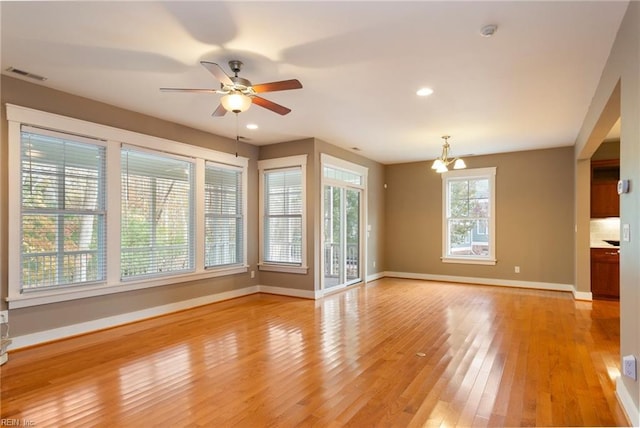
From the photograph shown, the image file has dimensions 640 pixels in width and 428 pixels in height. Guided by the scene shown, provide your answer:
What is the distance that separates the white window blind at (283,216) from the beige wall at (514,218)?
3187 mm

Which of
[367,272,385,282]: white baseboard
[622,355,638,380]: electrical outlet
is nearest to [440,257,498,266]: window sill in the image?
[367,272,385,282]: white baseboard

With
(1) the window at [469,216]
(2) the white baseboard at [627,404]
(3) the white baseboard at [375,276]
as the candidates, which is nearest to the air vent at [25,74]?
(2) the white baseboard at [627,404]

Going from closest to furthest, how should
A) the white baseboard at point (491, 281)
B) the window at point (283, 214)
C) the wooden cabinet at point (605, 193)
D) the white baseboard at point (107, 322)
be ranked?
the white baseboard at point (107, 322) < the wooden cabinet at point (605, 193) < the window at point (283, 214) < the white baseboard at point (491, 281)

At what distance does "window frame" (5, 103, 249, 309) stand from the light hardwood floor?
20.0 inches

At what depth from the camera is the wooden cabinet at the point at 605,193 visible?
5.90 meters

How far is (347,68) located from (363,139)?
111 inches

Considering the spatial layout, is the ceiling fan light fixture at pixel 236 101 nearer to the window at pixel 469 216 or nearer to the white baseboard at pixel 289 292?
the white baseboard at pixel 289 292

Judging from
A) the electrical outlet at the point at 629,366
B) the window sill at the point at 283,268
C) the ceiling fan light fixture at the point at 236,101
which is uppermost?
the ceiling fan light fixture at the point at 236,101

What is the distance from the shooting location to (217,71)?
2678 millimetres

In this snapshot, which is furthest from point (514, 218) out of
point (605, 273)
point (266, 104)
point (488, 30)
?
point (266, 104)

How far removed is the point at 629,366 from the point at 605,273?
4.49m

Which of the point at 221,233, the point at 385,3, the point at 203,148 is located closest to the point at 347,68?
the point at 385,3

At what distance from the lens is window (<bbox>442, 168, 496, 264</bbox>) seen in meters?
7.29

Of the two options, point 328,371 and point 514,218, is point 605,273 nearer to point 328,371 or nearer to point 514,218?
point 514,218
